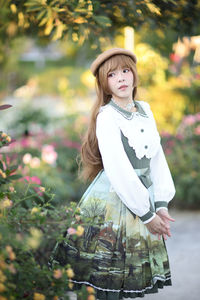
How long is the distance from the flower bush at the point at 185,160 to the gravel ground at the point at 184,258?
241 millimetres

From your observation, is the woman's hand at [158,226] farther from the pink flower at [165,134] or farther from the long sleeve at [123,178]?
the pink flower at [165,134]

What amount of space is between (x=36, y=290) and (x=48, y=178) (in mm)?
3176

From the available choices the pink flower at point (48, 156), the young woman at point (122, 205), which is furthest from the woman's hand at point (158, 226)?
the pink flower at point (48, 156)

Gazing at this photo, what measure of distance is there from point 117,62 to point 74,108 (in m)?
5.04

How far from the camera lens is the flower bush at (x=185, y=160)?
5.45 metres

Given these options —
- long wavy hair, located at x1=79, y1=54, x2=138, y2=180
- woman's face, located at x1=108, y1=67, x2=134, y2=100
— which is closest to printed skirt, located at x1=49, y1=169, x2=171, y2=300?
long wavy hair, located at x1=79, y1=54, x2=138, y2=180

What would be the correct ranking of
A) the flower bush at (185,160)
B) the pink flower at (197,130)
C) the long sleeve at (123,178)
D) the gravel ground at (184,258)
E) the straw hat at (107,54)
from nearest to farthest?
the long sleeve at (123,178), the straw hat at (107,54), the gravel ground at (184,258), the flower bush at (185,160), the pink flower at (197,130)

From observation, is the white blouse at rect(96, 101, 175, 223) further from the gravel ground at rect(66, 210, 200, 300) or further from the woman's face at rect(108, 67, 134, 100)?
the gravel ground at rect(66, 210, 200, 300)

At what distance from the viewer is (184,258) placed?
3906 mm

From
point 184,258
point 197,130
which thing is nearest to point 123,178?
point 184,258

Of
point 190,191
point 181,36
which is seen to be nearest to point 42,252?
point 181,36

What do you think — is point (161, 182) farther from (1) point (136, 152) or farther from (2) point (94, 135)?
(2) point (94, 135)

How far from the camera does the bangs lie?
7.60 ft

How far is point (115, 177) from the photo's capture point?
217 centimetres
